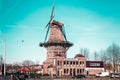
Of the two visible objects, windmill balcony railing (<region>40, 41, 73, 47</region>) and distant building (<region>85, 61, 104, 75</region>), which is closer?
windmill balcony railing (<region>40, 41, 73, 47</region>)

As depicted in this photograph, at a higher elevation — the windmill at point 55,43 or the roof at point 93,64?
the windmill at point 55,43

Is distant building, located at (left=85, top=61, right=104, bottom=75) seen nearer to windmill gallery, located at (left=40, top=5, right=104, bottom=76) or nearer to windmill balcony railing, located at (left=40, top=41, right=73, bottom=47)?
windmill gallery, located at (left=40, top=5, right=104, bottom=76)

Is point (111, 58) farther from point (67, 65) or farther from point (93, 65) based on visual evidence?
point (67, 65)

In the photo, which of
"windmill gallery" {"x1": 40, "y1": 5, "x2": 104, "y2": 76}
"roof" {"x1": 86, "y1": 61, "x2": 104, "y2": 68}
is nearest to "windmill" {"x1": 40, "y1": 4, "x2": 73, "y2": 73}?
"windmill gallery" {"x1": 40, "y1": 5, "x2": 104, "y2": 76}

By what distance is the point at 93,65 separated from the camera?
326 feet

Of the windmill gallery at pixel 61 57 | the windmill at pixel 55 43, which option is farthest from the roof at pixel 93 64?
the windmill at pixel 55 43

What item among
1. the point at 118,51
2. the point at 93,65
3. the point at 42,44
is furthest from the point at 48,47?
the point at 118,51

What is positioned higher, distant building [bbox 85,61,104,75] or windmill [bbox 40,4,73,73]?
windmill [bbox 40,4,73,73]

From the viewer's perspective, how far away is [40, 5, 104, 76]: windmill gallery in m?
95.9

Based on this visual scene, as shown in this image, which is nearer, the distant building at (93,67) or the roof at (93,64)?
the distant building at (93,67)

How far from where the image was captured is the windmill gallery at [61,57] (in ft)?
315

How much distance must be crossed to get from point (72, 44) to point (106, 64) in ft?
62.9

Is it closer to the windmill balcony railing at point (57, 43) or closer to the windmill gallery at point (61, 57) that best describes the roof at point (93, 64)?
the windmill gallery at point (61, 57)

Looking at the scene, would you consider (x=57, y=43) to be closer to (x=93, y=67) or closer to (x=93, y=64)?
(x=93, y=64)
